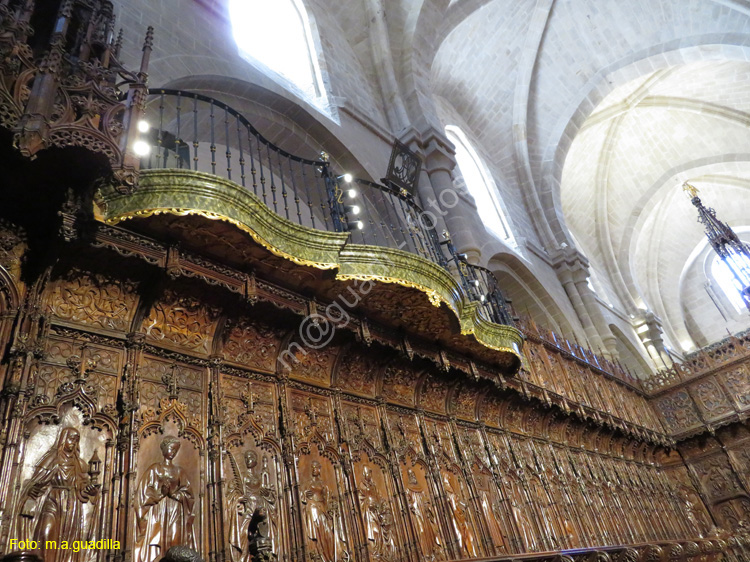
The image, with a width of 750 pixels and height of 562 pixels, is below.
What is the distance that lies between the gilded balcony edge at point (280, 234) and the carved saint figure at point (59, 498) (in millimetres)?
1758

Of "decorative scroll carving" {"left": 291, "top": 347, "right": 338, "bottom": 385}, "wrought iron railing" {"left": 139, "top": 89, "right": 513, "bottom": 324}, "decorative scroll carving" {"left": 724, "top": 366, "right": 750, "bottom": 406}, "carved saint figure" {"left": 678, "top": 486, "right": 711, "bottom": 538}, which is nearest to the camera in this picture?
"decorative scroll carving" {"left": 291, "top": 347, "right": 338, "bottom": 385}

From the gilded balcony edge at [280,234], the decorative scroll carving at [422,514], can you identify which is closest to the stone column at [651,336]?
the gilded balcony edge at [280,234]

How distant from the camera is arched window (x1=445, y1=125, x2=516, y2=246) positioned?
1605 centimetres

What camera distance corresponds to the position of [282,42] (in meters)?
11.1

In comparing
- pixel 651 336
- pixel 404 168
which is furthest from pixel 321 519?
pixel 651 336

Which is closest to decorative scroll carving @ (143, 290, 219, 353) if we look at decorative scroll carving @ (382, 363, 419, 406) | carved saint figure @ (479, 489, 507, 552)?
decorative scroll carving @ (382, 363, 419, 406)

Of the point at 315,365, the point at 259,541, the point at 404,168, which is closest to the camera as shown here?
the point at 259,541

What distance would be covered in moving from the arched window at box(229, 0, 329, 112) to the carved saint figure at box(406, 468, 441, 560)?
7171 mm

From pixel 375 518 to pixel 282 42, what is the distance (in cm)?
937

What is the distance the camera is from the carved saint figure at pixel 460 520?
6.59 metres

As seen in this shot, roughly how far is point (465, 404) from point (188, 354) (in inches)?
182

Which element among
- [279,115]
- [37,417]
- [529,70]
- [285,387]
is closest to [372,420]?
[285,387]

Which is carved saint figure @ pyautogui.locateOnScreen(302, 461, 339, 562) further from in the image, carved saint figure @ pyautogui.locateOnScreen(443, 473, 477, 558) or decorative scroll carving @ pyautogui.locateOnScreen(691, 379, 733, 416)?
decorative scroll carving @ pyautogui.locateOnScreen(691, 379, 733, 416)

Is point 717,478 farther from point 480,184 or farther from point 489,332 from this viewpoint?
point 480,184
